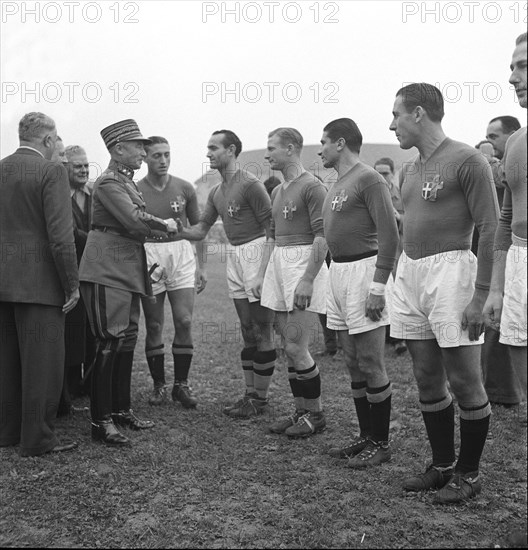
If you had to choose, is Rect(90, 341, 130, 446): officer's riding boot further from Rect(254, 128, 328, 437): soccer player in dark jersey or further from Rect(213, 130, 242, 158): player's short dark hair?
Rect(213, 130, 242, 158): player's short dark hair

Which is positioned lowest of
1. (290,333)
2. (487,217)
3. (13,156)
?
(290,333)

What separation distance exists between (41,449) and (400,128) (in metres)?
3.36

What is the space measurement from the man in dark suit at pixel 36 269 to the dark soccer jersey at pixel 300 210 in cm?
175

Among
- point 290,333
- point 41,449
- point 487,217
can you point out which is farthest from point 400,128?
point 41,449

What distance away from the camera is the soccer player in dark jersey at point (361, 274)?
4402mm

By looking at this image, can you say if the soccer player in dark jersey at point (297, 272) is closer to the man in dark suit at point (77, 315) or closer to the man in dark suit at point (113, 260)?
the man in dark suit at point (113, 260)

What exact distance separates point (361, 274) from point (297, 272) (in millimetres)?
917

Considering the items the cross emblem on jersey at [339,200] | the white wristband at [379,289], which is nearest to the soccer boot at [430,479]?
the white wristband at [379,289]

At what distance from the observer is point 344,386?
7000mm

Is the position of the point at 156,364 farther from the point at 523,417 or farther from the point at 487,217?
the point at 487,217

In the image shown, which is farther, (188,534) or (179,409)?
(179,409)

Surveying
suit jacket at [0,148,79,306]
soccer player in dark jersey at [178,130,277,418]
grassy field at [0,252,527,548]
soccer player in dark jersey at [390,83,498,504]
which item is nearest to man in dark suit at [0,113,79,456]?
Result: suit jacket at [0,148,79,306]

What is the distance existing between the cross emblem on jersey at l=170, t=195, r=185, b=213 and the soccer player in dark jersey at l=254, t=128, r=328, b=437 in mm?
1292

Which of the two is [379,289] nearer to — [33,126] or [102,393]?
[102,393]
